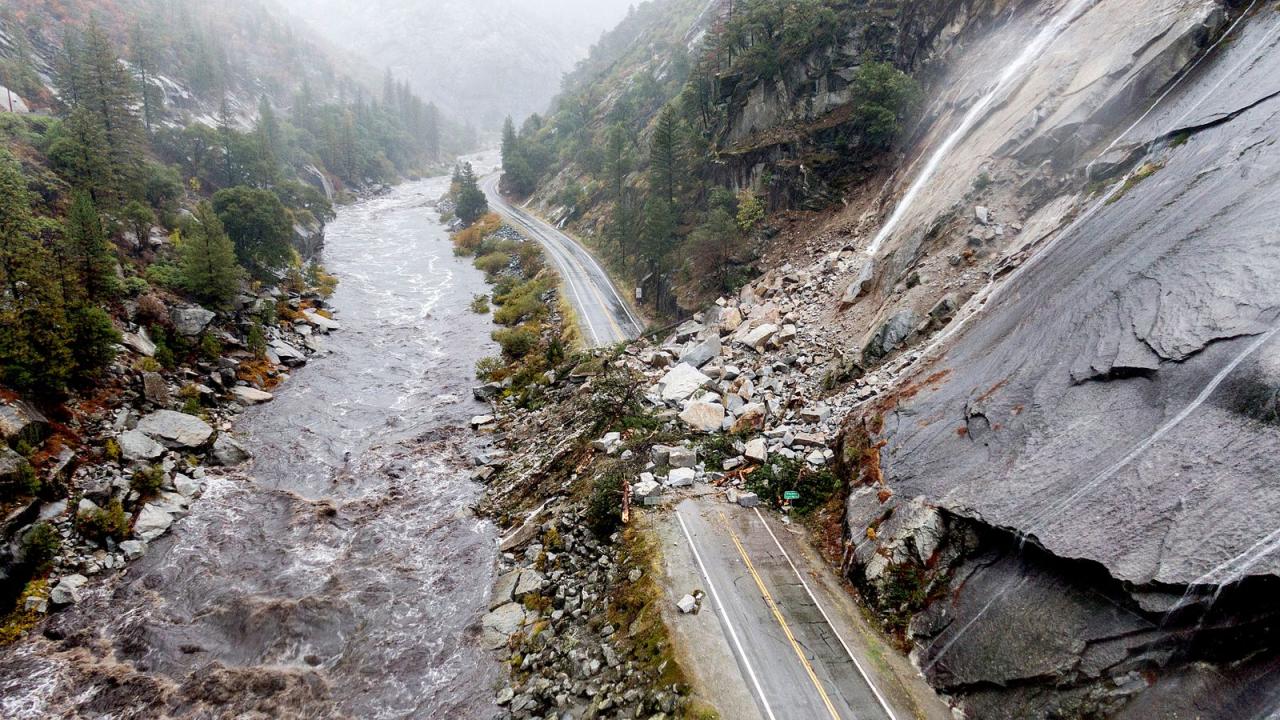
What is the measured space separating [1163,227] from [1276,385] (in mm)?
8146

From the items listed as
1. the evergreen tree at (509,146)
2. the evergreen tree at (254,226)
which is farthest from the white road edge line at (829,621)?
the evergreen tree at (509,146)

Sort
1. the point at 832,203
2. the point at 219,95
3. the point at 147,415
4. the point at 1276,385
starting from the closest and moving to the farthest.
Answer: the point at 1276,385
the point at 147,415
the point at 832,203
the point at 219,95

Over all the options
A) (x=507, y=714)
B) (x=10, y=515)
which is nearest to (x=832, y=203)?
(x=507, y=714)

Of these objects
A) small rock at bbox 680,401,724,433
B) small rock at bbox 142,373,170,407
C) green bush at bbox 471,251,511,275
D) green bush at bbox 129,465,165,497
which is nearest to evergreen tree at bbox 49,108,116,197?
small rock at bbox 142,373,170,407

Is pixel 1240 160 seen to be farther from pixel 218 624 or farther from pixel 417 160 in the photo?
pixel 417 160

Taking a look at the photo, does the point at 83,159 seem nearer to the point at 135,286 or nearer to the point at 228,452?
the point at 135,286

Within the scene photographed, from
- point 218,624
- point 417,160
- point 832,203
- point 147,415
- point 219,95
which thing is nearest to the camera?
point 218,624

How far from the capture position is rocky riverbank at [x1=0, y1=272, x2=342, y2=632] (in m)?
20.1

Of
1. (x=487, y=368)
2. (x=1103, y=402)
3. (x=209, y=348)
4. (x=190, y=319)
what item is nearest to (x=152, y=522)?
(x=209, y=348)

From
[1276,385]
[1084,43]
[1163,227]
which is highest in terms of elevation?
[1084,43]

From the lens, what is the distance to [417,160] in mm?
157750

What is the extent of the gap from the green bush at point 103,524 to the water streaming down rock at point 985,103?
3810 centimetres

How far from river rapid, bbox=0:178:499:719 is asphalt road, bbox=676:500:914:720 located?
7.86m

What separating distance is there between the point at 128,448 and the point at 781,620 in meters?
28.9
